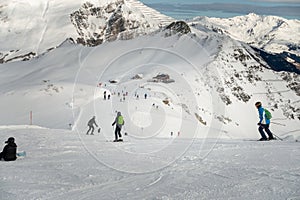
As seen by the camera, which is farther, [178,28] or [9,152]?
[178,28]

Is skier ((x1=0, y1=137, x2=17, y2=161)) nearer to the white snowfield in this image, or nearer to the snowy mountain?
the white snowfield

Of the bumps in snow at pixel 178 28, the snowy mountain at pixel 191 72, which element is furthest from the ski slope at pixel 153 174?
the bumps in snow at pixel 178 28

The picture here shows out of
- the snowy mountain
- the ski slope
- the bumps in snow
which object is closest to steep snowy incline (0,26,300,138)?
the snowy mountain

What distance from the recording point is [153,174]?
11359 millimetres

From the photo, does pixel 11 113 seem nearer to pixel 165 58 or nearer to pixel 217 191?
pixel 217 191

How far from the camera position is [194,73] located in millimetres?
119938

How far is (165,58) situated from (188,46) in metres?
27.2

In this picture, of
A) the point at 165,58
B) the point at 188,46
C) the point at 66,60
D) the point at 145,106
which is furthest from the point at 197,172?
the point at 188,46

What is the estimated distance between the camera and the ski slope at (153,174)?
30.2 feet

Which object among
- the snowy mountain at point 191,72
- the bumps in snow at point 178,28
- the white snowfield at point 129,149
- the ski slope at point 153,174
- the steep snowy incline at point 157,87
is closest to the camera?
the ski slope at point 153,174

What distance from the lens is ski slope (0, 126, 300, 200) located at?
9211mm

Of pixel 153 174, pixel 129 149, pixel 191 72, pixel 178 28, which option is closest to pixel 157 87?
pixel 191 72

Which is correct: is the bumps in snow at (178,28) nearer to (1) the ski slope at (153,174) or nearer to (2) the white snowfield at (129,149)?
(2) the white snowfield at (129,149)

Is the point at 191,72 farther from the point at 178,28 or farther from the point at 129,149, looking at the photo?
the point at 129,149
